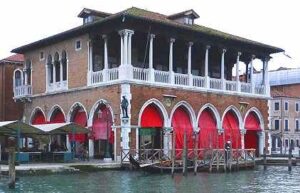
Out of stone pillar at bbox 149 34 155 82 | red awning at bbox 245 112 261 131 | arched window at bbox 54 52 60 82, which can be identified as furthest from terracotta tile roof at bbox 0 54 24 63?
red awning at bbox 245 112 261 131

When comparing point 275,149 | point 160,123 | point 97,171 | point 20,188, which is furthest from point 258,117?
point 275,149

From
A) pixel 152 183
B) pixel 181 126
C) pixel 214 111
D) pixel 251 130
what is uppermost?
pixel 214 111

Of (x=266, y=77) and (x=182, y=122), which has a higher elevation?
(x=266, y=77)

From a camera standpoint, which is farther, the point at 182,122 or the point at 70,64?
the point at 70,64

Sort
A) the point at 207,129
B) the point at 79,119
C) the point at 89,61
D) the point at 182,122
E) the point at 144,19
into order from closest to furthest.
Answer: the point at 144,19 → the point at 89,61 → the point at 182,122 → the point at 79,119 → the point at 207,129

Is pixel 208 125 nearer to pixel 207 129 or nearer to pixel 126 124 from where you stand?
pixel 207 129

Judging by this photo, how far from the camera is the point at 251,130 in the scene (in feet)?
108

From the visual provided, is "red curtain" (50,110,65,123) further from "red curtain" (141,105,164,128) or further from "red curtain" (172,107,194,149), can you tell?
"red curtain" (172,107,194,149)

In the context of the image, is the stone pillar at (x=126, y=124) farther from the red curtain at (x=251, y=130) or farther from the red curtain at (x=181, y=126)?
the red curtain at (x=251, y=130)

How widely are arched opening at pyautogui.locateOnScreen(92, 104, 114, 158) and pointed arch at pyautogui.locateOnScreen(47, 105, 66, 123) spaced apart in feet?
10.6

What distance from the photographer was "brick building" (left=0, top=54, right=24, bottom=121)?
35.4 meters

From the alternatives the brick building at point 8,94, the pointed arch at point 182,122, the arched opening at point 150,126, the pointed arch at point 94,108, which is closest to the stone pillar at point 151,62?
the arched opening at point 150,126

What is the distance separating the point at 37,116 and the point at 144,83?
8.77m

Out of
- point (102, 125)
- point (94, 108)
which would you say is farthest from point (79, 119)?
point (102, 125)
